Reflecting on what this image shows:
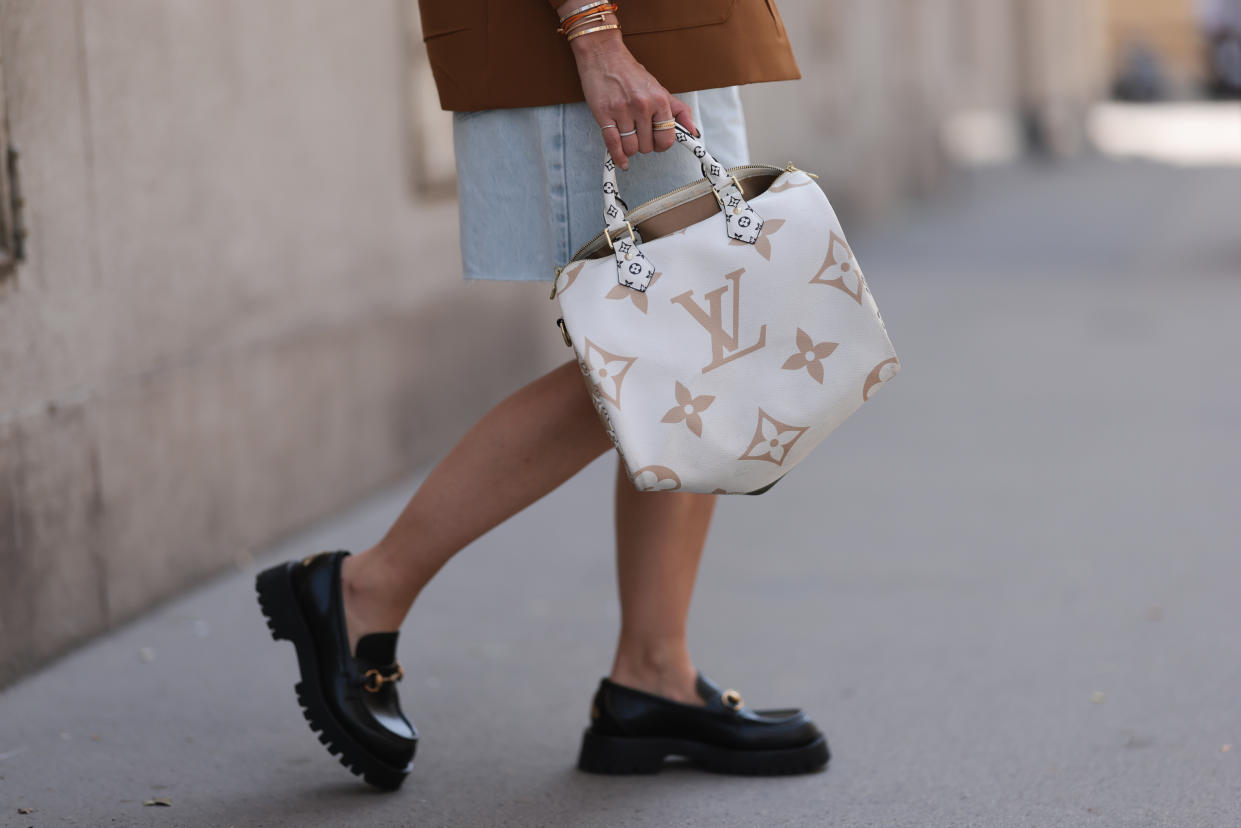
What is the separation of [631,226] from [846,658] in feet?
4.65

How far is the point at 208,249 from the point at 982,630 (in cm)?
199

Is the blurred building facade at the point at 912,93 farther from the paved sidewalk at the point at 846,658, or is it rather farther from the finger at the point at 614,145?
the finger at the point at 614,145

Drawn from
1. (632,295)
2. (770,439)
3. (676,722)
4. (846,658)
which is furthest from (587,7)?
(846,658)

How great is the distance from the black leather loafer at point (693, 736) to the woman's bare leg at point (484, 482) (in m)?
0.41

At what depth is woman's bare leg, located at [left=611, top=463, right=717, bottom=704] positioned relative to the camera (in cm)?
250

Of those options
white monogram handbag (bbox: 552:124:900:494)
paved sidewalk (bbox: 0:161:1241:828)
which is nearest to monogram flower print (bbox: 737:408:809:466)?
white monogram handbag (bbox: 552:124:900:494)

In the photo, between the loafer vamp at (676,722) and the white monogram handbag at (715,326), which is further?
the loafer vamp at (676,722)

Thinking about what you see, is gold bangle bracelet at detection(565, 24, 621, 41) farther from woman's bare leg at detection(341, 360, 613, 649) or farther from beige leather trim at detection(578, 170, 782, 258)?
woman's bare leg at detection(341, 360, 613, 649)

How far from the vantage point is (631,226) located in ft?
6.85

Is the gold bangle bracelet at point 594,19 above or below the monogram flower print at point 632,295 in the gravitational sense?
above

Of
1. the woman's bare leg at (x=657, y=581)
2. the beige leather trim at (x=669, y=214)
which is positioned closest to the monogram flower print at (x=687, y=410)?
the beige leather trim at (x=669, y=214)

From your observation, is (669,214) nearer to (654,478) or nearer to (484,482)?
(654,478)

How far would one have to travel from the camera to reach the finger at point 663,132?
2074 millimetres

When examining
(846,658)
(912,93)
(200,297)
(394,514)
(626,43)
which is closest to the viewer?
(626,43)
